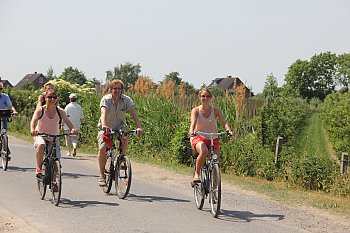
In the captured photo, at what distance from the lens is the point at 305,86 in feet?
379

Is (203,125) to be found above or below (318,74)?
below

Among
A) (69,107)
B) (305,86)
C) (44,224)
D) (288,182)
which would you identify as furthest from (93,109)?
(305,86)

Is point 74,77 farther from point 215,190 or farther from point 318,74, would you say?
point 318,74

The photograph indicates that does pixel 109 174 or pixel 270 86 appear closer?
pixel 109 174

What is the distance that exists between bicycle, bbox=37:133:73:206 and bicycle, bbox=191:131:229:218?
6.78 ft

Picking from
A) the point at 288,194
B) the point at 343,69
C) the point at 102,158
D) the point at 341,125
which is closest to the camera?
the point at 102,158

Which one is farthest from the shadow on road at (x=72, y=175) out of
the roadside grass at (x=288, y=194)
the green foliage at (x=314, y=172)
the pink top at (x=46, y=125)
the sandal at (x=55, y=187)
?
the green foliage at (x=314, y=172)

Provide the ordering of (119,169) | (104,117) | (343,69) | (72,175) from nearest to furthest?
(104,117) < (119,169) < (72,175) < (343,69)

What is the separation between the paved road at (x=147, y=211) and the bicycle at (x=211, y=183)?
0.17 metres

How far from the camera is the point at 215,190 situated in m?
8.52

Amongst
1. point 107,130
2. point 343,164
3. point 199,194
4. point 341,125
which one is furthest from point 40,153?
point 341,125

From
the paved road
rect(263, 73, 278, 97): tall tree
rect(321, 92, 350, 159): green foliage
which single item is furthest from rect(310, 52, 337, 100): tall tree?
the paved road

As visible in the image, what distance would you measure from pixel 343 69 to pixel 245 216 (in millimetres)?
111802

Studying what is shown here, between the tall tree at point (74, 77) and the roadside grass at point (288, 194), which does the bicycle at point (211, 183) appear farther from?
the tall tree at point (74, 77)
